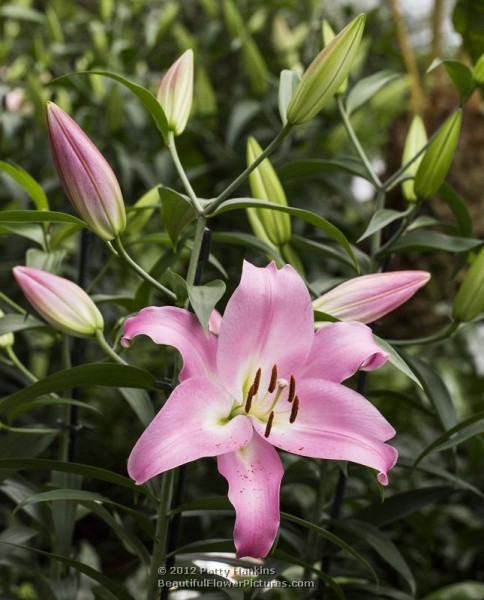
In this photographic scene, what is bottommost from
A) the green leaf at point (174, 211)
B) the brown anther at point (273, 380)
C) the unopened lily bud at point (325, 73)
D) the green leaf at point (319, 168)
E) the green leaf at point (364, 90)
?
the brown anther at point (273, 380)

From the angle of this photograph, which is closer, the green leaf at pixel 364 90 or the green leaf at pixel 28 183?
the green leaf at pixel 28 183

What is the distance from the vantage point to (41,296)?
50cm

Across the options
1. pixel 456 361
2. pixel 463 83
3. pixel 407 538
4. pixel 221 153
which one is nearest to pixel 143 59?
pixel 221 153

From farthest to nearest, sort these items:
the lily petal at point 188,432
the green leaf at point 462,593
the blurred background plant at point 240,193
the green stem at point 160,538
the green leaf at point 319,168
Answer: the blurred background plant at point 240,193, the green leaf at point 462,593, the green leaf at point 319,168, the green stem at point 160,538, the lily petal at point 188,432

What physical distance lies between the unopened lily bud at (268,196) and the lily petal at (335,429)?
0.64 feet

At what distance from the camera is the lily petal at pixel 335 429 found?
0.46 m

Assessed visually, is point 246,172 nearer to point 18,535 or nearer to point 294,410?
point 294,410

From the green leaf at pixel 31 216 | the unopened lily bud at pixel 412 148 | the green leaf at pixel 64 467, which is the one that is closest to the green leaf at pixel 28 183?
the green leaf at pixel 31 216

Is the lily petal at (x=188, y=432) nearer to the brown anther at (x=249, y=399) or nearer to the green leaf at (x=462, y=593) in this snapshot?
the brown anther at (x=249, y=399)

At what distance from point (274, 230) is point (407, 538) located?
926mm

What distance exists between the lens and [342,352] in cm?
48

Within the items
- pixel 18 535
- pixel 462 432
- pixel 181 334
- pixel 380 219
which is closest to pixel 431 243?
pixel 380 219

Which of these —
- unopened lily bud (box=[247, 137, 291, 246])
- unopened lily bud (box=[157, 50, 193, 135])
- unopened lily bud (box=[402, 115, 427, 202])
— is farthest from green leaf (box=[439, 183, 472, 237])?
unopened lily bud (box=[157, 50, 193, 135])

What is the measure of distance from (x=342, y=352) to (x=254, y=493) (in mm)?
98
